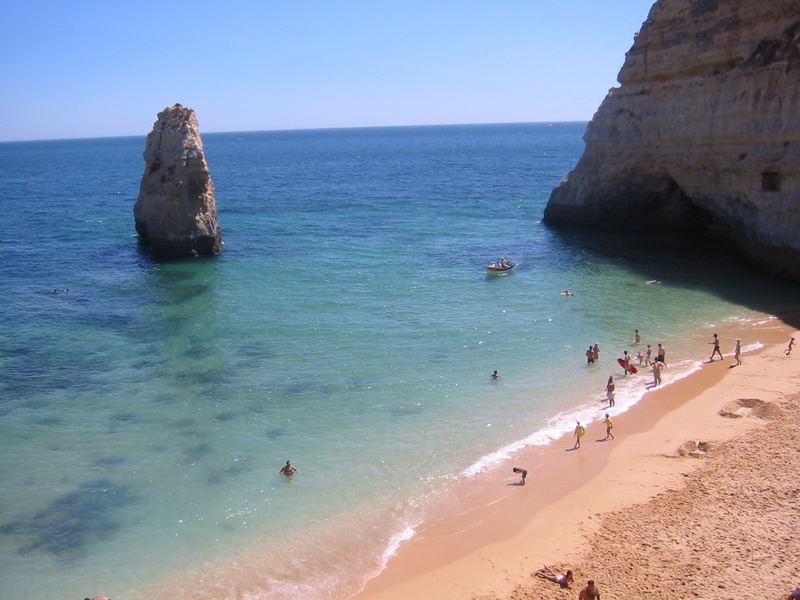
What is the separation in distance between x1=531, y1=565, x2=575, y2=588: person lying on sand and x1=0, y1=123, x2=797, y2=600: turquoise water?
3402 mm

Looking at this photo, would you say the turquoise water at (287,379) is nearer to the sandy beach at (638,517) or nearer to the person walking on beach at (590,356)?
the person walking on beach at (590,356)

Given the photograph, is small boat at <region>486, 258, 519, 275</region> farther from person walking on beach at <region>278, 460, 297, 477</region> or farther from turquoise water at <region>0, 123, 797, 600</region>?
person walking on beach at <region>278, 460, 297, 477</region>

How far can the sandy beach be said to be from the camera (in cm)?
1351

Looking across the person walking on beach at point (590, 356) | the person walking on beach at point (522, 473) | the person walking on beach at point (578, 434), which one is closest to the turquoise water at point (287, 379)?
the person walking on beach at point (590, 356)

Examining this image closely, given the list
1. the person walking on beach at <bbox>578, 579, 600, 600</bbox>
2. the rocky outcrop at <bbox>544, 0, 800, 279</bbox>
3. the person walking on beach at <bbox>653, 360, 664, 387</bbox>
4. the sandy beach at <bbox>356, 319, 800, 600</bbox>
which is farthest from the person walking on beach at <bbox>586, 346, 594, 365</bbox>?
the rocky outcrop at <bbox>544, 0, 800, 279</bbox>

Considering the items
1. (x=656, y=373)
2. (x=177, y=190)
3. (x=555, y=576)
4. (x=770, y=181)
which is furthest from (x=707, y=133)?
(x=555, y=576)

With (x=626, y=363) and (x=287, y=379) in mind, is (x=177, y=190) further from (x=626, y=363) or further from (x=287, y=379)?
(x=626, y=363)

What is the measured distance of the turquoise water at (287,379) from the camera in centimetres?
1580

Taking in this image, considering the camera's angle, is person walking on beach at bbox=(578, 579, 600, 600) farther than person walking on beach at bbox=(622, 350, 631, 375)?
No

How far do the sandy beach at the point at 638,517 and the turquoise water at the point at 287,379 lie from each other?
1.14 meters

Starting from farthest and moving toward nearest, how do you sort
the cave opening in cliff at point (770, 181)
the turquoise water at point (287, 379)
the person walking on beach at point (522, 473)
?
the cave opening in cliff at point (770, 181) < the person walking on beach at point (522, 473) < the turquoise water at point (287, 379)

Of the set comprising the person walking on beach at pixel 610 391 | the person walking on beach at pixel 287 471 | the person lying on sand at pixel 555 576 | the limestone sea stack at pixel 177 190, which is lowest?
the person lying on sand at pixel 555 576

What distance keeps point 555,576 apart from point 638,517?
10.1ft

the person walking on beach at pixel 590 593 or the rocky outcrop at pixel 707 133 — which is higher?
the rocky outcrop at pixel 707 133
